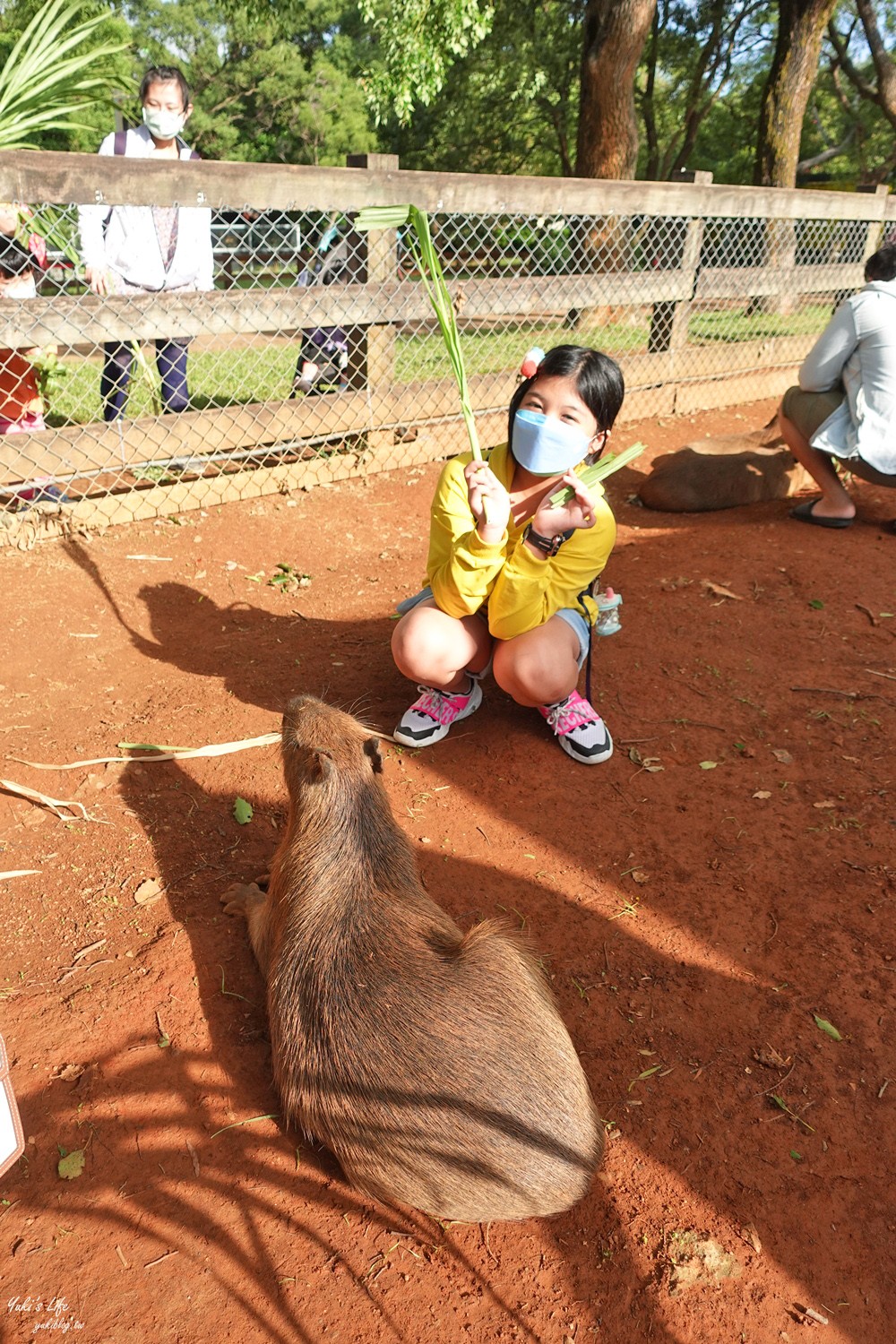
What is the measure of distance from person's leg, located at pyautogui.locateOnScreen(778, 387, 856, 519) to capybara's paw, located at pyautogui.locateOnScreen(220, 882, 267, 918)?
14.2 feet

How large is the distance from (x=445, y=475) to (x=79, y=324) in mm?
2488

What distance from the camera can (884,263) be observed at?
208 inches

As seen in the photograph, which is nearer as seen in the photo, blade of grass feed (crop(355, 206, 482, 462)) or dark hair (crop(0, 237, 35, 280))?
blade of grass feed (crop(355, 206, 482, 462))

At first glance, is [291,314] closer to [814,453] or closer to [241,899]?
[814,453]

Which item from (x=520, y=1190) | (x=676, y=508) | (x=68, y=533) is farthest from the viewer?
(x=676, y=508)

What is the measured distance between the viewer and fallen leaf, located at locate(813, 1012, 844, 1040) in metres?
2.32

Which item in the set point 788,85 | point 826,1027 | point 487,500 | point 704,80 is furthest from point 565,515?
point 704,80

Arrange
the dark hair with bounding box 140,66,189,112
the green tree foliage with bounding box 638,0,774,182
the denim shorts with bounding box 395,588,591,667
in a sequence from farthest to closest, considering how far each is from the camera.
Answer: the green tree foliage with bounding box 638,0,774,182, the dark hair with bounding box 140,66,189,112, the denim shorts with bounding box 395,588,591,667

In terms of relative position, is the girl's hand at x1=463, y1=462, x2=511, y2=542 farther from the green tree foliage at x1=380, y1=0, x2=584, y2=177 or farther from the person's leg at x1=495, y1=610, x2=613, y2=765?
the green tree foliage at x1=380, y1=0, x2=584, y2=177

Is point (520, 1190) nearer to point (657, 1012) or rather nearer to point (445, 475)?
point (657, 1012)

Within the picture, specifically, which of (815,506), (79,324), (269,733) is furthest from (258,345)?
(269,733)

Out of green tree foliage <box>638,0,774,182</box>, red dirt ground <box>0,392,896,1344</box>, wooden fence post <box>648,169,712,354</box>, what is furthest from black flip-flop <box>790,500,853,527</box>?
green tree foliage <box>638,0,774,182</box>

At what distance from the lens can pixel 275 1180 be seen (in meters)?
2.00

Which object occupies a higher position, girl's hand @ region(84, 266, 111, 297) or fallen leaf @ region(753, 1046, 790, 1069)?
girl's hand @ region(84, 266, 111, 297)
